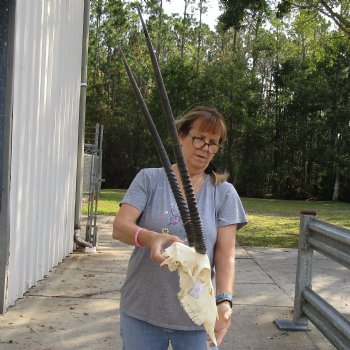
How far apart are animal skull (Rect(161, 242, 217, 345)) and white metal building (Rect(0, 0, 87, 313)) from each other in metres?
3.82

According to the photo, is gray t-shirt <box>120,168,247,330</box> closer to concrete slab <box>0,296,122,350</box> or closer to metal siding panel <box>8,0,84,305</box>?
concrete slab <box>0,296,122,350</box>

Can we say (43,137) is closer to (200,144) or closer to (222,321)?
(200,144)

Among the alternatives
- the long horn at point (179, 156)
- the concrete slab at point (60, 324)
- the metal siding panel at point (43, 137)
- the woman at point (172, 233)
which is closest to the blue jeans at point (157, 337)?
the woman at point (172, 233)

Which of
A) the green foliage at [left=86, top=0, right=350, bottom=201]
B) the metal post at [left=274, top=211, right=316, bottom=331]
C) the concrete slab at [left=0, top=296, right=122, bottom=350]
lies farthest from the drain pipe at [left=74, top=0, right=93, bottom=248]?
the green foliage at [left=86, top=0, right=350, bottom=201]

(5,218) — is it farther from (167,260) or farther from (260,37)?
(260,37)

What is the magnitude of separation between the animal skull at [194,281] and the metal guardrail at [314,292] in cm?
271

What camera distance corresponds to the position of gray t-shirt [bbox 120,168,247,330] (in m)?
2.39

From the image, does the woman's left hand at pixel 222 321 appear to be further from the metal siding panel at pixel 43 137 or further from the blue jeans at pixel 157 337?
the metal siding panel at pixel 43 137

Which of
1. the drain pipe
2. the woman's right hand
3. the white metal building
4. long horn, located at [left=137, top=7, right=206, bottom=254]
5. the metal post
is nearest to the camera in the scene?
long horn, located at [left=137, top=7, right=206, bottom=254]

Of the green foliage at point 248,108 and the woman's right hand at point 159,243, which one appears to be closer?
the woman's right hand at point 159,243

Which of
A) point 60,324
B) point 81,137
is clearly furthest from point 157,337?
point 81,137

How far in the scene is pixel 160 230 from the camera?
2373mm

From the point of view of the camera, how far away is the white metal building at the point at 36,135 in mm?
5172

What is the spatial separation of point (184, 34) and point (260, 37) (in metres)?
7.51
